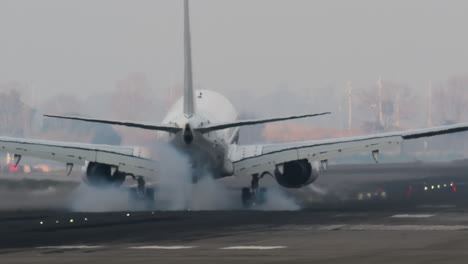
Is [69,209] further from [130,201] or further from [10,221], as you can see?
[10,221]

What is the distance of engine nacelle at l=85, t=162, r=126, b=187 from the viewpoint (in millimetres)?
62688

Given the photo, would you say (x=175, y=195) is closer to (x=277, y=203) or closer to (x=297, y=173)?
(x=277, y=203)

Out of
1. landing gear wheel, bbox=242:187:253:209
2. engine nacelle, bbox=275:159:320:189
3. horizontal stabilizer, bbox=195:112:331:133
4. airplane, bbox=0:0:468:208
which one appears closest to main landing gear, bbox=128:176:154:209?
airplane, bbox=0:0:468:208

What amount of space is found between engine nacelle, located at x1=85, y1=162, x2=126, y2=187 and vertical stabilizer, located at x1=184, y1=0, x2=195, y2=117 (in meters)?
5.03

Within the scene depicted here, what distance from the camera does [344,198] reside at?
240ft

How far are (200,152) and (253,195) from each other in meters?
4.92

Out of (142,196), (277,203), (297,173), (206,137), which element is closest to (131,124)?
(206,137)

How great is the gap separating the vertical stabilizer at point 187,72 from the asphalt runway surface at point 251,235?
6.76 meters

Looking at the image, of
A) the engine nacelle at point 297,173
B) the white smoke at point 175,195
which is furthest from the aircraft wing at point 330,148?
the white smoke at point 175,195

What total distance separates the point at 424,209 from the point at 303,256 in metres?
26.2

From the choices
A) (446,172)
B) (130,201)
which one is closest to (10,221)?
(130,201)

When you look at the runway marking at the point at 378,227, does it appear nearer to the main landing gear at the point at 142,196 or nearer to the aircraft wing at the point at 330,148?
the aircraft wing at the point at 330,148

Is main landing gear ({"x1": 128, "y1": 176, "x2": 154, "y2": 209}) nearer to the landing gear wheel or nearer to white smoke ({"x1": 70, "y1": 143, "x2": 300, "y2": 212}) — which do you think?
white smoke ({"x1": 70, "y1": 143, "x2": 300, "y2": 212})

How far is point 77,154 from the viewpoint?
203ft
